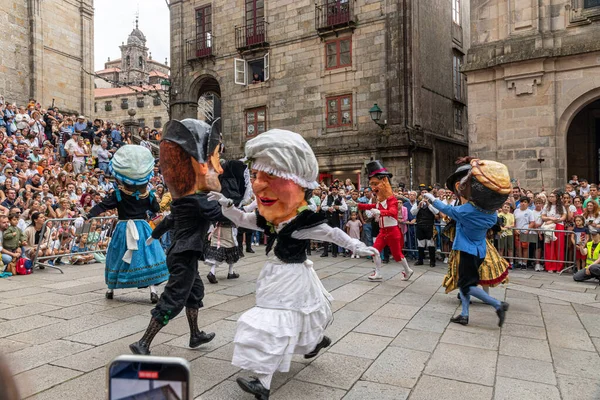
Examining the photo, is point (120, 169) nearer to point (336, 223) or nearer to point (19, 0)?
point (336, 223)

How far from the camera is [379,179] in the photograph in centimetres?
834

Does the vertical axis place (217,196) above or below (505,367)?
above

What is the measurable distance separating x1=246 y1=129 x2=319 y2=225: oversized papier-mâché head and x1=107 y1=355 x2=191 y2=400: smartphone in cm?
262

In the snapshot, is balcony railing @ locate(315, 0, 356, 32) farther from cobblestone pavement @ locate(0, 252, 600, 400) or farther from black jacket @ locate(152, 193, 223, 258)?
black jacket @ locate(152, 193, 223, 258)

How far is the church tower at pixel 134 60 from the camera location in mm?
76438

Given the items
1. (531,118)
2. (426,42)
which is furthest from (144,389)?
(426,42)

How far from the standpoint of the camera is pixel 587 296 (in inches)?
286

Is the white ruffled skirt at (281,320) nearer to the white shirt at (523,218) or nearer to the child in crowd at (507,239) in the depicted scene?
the child in crowd at (507,239)

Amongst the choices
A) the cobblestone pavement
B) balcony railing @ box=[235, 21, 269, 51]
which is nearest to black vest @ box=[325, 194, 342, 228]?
the cobblestone pavement

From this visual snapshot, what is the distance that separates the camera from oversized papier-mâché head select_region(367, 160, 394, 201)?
26.8 feet

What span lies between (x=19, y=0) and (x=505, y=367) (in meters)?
25.7

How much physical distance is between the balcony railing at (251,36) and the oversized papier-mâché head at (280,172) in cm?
1809

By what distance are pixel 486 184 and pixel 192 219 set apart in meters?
3.33

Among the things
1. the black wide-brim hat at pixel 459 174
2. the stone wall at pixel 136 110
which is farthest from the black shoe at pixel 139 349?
the stone wall at pixel 136 110
